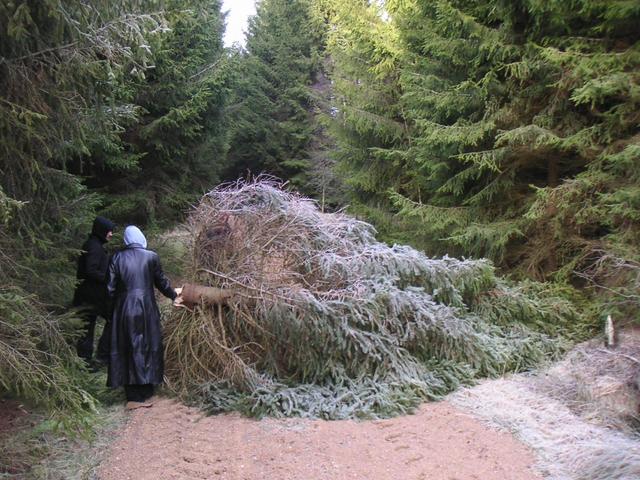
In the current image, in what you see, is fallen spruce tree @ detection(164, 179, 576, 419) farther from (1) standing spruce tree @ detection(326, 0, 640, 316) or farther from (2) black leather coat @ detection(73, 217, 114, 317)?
(1) standing spruce tree @ detection(326, 0, 640, 316)

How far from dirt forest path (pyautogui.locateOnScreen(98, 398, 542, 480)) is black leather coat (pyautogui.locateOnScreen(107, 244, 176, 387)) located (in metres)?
0.42

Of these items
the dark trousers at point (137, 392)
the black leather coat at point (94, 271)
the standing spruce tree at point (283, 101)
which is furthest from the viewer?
the standing spruce tree at point (283, 101)

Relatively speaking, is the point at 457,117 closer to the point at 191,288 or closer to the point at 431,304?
the point at 431,304

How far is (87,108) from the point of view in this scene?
424cm

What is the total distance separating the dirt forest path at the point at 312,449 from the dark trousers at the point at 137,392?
0.87 ft

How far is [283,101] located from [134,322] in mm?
19306

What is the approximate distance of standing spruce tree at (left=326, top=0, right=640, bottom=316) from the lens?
6402mm

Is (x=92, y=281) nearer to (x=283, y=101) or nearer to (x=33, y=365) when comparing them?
(x=33, y=365)

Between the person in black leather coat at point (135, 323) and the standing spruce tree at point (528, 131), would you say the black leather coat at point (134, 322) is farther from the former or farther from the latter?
the standing spruce tree at point (528, 131)

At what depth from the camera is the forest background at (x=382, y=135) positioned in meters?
3.70

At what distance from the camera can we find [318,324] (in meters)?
5.02

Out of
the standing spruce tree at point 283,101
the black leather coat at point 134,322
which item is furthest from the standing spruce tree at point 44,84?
the standing spruce tree at point 283,101

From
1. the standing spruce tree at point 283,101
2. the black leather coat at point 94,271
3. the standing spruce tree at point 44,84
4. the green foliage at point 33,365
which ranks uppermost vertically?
the standing spruce tree at point 283,101

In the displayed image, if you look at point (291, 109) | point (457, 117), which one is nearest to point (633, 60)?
point (457, 117)
